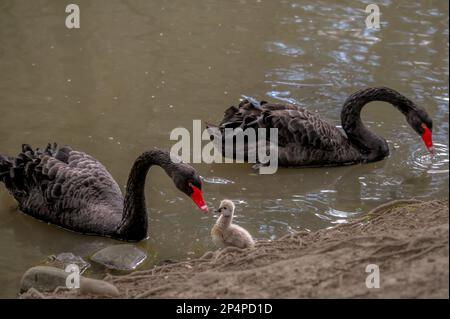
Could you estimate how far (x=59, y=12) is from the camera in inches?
394

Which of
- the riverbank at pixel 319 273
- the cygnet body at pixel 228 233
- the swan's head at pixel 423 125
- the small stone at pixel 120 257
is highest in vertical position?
the swan's head at pixel 423 125

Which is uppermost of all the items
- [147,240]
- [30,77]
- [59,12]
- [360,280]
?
[59,12]

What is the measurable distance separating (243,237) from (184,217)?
2.70 feet

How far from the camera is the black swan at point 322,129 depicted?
6945 millimetres

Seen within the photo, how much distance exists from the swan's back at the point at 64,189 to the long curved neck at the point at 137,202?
6.9 inches

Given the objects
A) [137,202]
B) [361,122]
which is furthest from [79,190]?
[361,122]

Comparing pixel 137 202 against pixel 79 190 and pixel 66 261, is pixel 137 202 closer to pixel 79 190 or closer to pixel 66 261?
pixel 79 190

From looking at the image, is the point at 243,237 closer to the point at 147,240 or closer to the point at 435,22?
the point at 147,240

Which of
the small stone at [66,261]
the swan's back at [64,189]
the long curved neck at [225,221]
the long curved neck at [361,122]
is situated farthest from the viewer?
the long curved neck at [361,122]

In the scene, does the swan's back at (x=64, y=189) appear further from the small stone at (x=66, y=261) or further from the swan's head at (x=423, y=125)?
the swan's head at (x=423, y=125)

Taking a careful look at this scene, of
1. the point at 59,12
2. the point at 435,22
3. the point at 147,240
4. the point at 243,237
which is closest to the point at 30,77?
the point at 59,12

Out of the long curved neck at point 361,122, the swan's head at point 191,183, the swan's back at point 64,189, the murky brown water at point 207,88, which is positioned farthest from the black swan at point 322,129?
the swan's head at point 191,183

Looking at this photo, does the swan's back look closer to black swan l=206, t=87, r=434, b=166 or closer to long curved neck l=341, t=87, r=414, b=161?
black swan l=206, t=87, r=434, b=166

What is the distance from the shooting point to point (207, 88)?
325 inches
